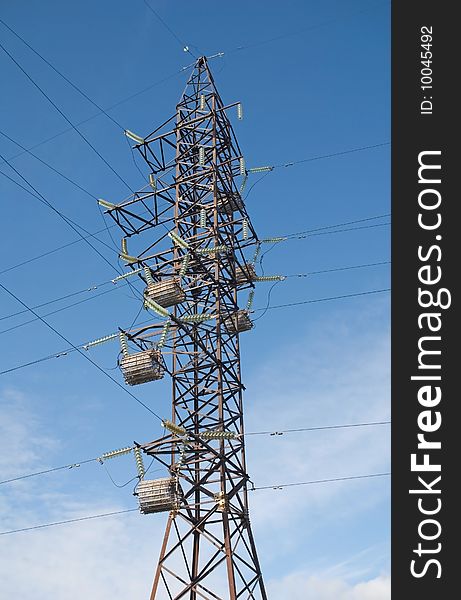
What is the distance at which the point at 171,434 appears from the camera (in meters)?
26.0

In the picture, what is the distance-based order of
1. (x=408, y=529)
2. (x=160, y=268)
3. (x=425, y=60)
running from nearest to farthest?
(x=408, y=529) → (x=425, y=60) → (x=160, y=268)

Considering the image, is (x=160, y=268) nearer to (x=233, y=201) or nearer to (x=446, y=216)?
(x=233, y=201)

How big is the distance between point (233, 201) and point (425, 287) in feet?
62.8

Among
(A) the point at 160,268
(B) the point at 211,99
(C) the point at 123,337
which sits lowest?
(C) the point at 123,337

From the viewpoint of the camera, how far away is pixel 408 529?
11.9 meters

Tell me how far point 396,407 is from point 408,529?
2.03 metres

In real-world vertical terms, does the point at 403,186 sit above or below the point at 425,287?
above

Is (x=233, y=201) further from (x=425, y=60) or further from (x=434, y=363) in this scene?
(x=434, y=363)

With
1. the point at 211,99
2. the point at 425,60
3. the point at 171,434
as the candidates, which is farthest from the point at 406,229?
the point at 211,99

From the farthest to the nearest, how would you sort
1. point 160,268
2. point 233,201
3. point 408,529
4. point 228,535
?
point 233,201
point 160,268
point 228,535
point 408,529

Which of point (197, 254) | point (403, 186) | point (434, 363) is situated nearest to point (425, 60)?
point (403, 186)

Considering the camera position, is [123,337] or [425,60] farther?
[123,337]

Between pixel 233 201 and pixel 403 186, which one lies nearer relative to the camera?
pixel 403 186

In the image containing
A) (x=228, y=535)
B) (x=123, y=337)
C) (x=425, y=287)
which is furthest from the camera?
(x=123, y=337)
